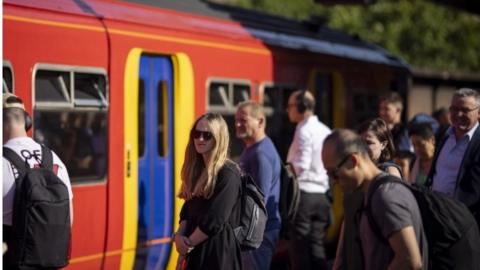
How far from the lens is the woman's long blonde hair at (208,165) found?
5.43 m

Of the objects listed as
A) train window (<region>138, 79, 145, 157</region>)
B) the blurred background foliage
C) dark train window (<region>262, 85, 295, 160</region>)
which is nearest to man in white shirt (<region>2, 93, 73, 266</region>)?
train window (<region>138, 79, 145, 157</region>)

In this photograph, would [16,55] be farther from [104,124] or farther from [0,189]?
[0,189]

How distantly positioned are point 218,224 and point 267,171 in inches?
57.2

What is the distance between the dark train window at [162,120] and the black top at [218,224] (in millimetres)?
2661

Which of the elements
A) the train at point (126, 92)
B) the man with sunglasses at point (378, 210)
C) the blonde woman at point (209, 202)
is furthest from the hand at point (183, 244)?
the train at point (126, 92)

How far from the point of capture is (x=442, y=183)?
7008 millimetres

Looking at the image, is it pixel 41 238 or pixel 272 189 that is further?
pixel 272 189

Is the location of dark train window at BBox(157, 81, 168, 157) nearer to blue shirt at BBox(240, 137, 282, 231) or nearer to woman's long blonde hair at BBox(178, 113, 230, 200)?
blue shirt at BBox(240, 137, 282, 231)

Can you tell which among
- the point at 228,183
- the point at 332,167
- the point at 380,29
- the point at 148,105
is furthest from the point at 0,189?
the point at 380,29

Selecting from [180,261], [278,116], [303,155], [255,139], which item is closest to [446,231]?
[180,261]

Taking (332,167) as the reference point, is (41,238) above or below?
below

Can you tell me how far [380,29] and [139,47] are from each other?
18807mm

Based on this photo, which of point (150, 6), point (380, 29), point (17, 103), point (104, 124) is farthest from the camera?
point (380, 29)

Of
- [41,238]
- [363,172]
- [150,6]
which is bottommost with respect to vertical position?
[41,238]
